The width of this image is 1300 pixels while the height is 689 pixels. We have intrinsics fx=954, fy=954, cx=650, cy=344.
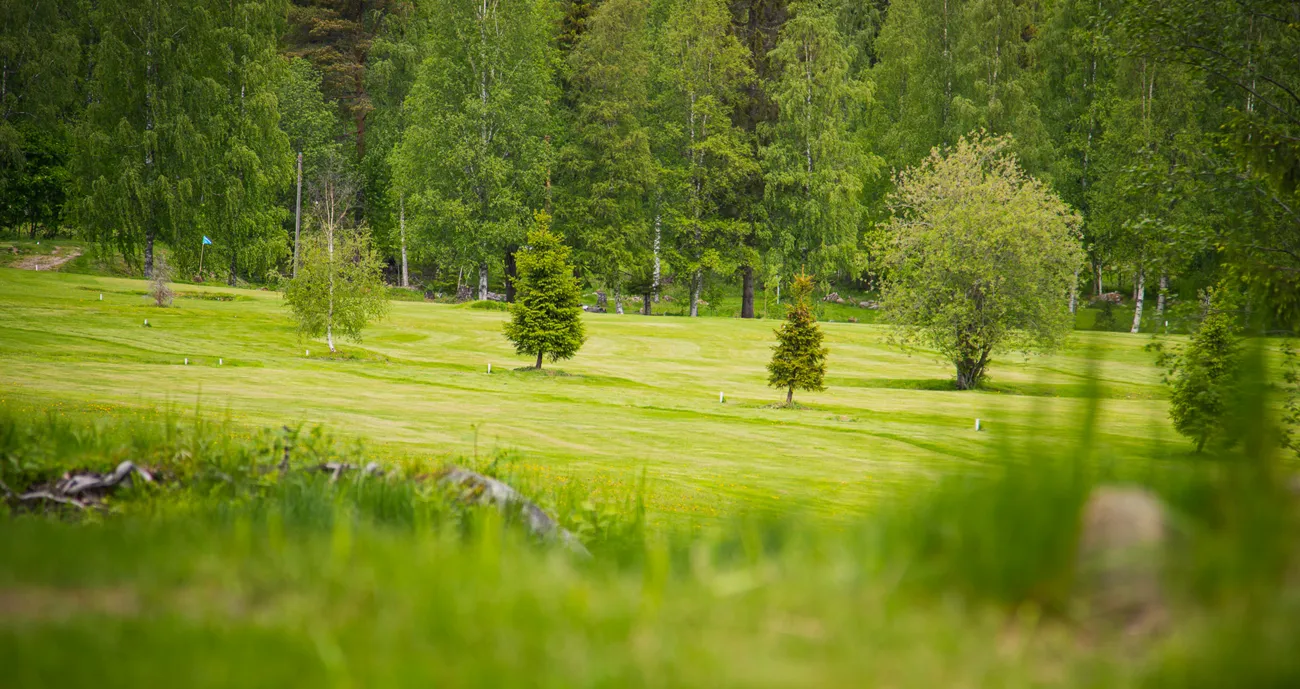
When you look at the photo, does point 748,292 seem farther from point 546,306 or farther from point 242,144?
point 242,144

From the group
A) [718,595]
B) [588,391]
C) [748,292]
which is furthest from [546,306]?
[718,595]

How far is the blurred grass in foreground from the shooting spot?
2248 millimetres

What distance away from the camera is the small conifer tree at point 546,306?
35.3m

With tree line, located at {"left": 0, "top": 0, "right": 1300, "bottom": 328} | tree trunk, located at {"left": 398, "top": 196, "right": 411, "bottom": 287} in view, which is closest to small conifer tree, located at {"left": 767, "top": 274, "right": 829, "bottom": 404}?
tree line, located at {"left": 0, "top": 0, "right": 1300, "bottom": 328}

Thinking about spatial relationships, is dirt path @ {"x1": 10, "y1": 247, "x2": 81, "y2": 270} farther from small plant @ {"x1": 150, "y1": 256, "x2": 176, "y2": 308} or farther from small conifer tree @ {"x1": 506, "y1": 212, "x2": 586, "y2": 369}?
small conifer tree @ {"x1": 506, "y1": 212, "x2": 586, "y2": 369}

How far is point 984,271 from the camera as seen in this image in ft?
118

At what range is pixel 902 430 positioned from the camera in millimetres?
26094

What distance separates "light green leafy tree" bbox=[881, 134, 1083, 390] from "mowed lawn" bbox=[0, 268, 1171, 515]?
A: 2000mm

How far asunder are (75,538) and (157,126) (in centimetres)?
4967

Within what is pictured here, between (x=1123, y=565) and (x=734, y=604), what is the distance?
3.86 ft

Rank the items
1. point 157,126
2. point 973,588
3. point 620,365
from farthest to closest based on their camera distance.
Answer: point 157,126, point 620,365, point 973,588

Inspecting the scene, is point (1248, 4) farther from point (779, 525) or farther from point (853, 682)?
point (853, 682)

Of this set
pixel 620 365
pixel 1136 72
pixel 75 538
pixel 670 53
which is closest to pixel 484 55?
pixel 670 53

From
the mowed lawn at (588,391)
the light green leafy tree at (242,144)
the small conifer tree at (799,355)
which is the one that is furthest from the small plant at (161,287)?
the small conifer tree at (799,355)
